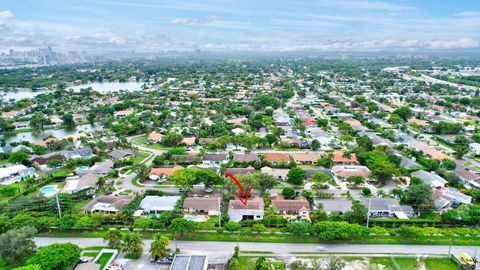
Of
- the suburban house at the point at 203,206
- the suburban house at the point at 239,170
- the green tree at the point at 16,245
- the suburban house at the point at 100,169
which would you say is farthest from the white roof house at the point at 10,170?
the suburban house at the point at 239,170

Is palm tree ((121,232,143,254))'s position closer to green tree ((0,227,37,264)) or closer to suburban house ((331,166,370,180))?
green tree ((0,227,37,264))

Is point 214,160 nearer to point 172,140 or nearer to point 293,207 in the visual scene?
point 172,140

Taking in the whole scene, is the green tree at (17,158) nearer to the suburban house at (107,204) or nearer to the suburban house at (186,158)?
the suburban house at (107,204)

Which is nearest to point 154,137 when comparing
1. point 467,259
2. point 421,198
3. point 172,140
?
point 172,140

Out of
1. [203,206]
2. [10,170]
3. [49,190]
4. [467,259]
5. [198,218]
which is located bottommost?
[198,218]

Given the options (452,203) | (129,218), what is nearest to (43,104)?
(129,218)

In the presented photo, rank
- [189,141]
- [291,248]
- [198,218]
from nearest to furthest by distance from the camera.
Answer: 1. [291,248]
2. [198,218]
3. [189,141]

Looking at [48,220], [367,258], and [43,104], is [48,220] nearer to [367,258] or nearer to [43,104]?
[367,258]

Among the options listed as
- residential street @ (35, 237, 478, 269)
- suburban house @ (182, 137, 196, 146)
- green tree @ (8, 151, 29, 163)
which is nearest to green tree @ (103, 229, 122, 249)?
residential street @ (35, 237, 478, 269)
